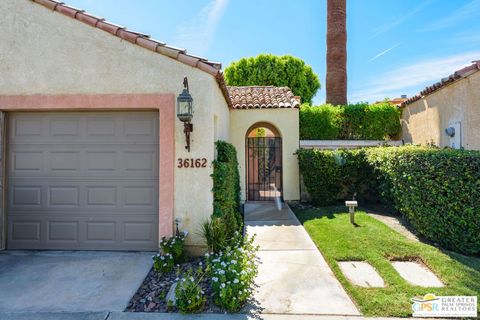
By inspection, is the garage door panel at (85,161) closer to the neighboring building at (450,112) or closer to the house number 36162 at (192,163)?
the house number 36162 at (192,163)

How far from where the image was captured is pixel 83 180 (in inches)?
266

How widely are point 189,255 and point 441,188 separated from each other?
6261mm

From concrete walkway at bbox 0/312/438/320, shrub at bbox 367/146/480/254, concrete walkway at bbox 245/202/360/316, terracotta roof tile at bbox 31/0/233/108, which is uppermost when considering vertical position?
terracotta roof tile at bbox 31/0/233/108

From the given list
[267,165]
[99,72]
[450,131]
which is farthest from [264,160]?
[99,72]

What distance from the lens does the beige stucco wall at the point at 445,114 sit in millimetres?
Result: 8734

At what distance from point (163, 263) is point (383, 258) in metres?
4.86

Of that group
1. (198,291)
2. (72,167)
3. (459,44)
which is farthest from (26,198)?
(459,44)

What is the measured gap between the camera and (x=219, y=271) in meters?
4.60

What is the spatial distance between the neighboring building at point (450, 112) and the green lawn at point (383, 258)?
435 cm

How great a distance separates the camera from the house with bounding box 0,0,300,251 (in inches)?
252

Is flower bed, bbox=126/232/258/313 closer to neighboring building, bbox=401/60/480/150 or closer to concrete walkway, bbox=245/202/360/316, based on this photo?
concrete walkway, bbox=245/202/360/316

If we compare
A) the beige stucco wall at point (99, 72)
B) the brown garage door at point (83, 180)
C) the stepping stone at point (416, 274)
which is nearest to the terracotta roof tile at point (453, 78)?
the stepping stone at point (416, 274)

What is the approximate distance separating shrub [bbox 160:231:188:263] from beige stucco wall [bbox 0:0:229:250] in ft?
1.21

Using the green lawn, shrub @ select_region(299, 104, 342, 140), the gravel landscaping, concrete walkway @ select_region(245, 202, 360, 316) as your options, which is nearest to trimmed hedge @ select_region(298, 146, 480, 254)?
the green lawn
